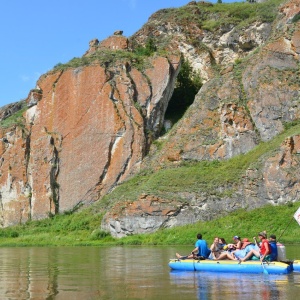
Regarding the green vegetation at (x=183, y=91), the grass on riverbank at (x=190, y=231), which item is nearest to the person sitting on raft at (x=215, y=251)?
the grass on riverbank at (x=190, y=231)

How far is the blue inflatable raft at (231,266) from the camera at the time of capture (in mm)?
19766

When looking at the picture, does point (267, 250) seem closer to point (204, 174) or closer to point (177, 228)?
point (177, 228)

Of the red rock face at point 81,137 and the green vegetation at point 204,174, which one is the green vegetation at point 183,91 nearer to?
the red rock face at point 81,137

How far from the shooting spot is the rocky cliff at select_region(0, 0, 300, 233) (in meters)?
49.2

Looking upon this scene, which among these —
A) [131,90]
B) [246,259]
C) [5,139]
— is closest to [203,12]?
[131,90]

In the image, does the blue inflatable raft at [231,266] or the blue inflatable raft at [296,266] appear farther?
the blue inflatable raft at [296,266]

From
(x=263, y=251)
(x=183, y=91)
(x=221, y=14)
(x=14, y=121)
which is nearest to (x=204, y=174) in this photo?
(x=183, y=91)

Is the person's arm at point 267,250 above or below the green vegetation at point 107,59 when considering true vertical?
below

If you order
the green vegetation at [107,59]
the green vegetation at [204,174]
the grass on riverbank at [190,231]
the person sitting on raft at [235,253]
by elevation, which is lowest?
the person sitting on raft at [235,253]

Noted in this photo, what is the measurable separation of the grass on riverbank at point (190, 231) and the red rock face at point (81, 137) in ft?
26.6

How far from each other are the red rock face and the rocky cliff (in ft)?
0.43

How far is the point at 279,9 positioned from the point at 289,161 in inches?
1146

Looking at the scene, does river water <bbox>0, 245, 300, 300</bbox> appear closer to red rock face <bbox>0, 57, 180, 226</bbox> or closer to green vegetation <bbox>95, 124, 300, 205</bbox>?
green vegetation <bbox>95, 124, 300, 205</bbox>

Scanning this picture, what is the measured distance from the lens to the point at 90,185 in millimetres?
64062
